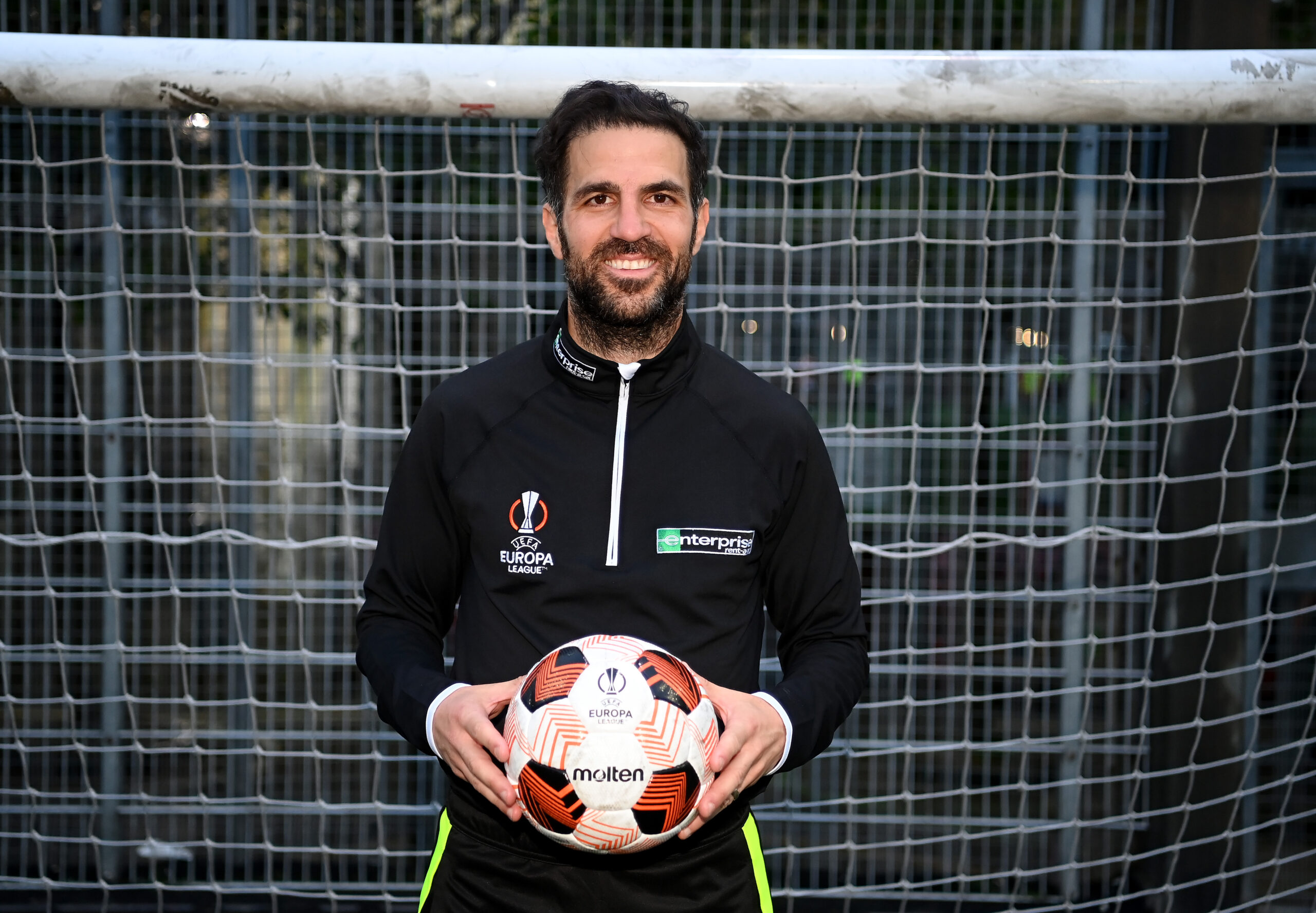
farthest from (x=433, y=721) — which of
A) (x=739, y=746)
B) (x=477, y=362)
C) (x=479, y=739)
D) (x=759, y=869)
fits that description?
(x=477, y=362)

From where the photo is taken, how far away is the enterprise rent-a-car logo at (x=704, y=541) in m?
1.48

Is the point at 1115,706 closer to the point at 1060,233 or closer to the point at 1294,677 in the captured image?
the point at 1294,677

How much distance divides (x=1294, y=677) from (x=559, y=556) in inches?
124

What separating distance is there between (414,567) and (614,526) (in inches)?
13.3

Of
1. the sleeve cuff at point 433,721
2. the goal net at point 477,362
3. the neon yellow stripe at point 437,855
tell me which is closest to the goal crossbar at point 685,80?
the goal net at point 477,362

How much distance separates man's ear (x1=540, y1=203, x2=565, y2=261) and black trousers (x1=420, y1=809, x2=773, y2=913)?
2.83ft

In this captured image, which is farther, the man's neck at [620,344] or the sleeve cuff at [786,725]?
the man's neck at [620,344]

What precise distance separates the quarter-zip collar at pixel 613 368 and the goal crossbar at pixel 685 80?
0.80 metres

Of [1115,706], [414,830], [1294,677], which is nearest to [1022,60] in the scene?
[1115,706]

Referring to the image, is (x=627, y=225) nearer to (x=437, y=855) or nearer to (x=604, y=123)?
(x=604, y=123)

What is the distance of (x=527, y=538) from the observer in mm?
1481

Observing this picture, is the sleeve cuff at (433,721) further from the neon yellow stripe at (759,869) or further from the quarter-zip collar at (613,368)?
the quarter-zip collar at (613,368)

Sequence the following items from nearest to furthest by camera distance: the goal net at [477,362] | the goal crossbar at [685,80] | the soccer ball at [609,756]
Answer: the soccer ball at [609,756] < the goal crossbar at [685,80] < the goal net at [477,362]

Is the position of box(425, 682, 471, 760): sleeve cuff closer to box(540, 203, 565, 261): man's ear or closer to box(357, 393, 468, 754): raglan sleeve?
box(357, 393, 468, 754): raglan sleeve
